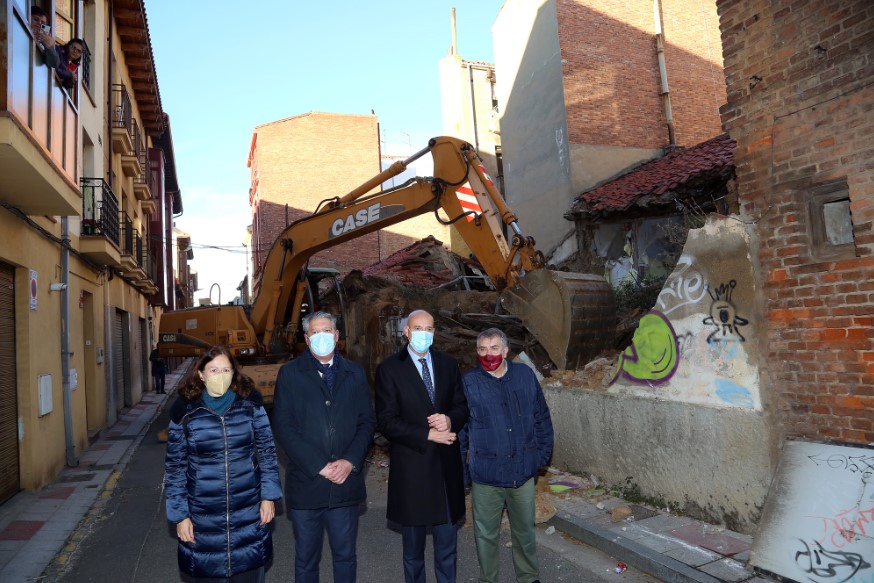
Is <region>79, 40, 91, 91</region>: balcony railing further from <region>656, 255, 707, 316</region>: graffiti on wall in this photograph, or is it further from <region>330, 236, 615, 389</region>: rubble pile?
<region>656, 255, 707, 316</region>: graffiti on wall

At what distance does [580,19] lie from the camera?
50.1ft

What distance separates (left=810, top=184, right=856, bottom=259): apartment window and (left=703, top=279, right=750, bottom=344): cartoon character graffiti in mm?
686

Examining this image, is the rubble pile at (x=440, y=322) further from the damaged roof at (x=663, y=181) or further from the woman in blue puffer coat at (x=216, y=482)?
the woman in blue puffer coat at (x=216, y=482)

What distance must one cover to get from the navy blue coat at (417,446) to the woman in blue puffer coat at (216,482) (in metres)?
0.79

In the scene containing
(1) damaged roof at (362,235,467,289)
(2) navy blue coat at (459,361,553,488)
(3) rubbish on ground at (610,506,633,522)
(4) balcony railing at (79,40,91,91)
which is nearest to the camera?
(2) navy blue coat at (459,361,553,488)

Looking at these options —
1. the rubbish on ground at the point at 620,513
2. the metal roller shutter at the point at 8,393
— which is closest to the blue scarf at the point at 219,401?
the rubbish on ground at the point at 620,513

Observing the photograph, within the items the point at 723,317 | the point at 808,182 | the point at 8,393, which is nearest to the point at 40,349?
the point at 8,393

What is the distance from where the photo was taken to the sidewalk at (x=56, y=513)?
5195 mm

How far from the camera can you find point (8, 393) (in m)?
7.06

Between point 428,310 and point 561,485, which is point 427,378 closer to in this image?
point 561,485

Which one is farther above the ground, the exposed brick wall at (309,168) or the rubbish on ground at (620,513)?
the exposed brick wall at (309,168)

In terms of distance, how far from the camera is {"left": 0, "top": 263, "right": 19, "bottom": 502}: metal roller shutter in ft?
22.3

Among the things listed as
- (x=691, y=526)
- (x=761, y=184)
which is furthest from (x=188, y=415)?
(x=761, y=184)

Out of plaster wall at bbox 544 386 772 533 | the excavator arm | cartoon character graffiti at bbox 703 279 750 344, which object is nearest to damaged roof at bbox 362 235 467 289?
the excavator arm
